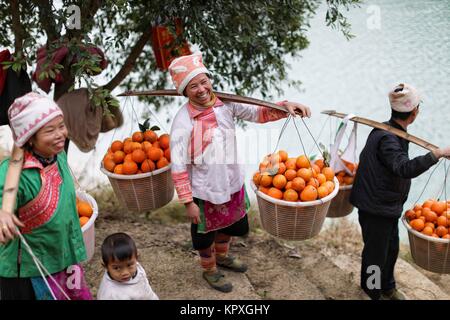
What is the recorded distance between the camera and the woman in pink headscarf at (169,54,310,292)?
286cm

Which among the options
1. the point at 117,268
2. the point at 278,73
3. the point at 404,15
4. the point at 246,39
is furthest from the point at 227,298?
the point at 404,15

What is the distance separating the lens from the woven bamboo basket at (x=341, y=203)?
3.46m

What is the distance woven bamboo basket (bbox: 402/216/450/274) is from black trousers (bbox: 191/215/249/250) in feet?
3.49

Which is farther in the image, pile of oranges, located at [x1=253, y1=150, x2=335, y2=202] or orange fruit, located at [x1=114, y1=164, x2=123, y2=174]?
orange fruit, located at [x1=114, y1=164, x2=123, y2=174]

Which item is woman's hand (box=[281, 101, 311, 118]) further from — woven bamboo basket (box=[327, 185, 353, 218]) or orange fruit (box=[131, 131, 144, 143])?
orange fruit (box=[131, 131, 144, 143])

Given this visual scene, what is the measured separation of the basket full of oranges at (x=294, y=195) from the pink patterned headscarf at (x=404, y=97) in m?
0.58

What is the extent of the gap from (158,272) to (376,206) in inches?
68.7

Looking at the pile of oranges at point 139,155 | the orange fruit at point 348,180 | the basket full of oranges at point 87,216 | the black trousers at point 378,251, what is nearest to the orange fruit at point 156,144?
the pile of oranges at point 139,155

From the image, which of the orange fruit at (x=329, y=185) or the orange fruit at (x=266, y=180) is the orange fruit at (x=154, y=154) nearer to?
the orange fruit at (x=266, y=180)

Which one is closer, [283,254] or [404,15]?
[283,254]

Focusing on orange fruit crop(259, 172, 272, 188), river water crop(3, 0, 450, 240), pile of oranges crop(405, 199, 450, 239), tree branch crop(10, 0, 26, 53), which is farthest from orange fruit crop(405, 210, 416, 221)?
tree branch crop(10, 0, 26, 53)

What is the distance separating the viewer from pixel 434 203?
131 inches
